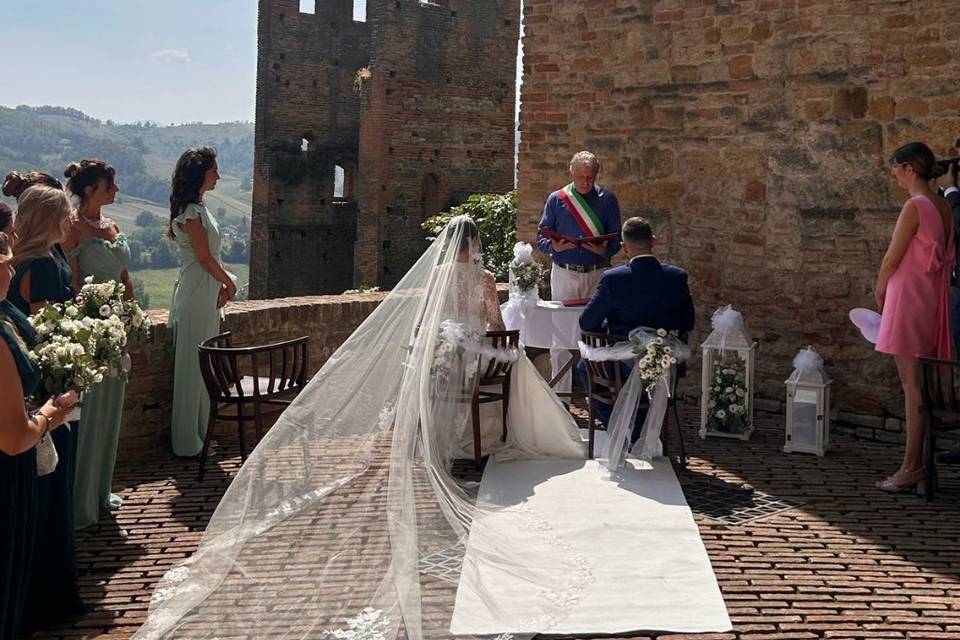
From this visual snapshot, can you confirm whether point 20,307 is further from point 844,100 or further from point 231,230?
point 231,230

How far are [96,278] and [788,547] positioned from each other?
4566 millimetres

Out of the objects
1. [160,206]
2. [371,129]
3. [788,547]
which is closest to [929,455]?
[788,547]

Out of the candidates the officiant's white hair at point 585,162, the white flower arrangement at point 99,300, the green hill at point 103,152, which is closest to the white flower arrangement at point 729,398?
the officiant's white hair at point 585,162

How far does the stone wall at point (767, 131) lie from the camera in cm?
854

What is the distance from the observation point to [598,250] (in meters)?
9.12

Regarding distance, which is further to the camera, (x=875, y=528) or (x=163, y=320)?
(x=163, y=320)

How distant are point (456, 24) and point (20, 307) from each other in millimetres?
26800

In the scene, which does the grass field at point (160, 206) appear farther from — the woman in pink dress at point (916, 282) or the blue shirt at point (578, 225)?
the woman in pink dress at point (916, 282)

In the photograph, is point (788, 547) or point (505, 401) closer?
point (788, 547)

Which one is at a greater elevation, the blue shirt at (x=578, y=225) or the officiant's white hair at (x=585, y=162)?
the officiant's white hair at (x=585, y=162)

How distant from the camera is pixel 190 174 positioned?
7.68 metres

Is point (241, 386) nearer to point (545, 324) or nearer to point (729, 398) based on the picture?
point (545, 324)

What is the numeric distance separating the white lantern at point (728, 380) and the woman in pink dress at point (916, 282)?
1.49 m

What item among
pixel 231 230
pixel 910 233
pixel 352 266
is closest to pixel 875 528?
pixel 910 233
